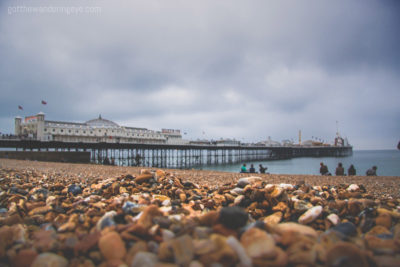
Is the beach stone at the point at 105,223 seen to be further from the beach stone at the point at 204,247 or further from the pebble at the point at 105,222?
the beach stone at the point at 204,247

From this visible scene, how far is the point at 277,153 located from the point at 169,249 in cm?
9809

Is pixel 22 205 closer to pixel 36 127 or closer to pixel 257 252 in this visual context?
pixel 257 252

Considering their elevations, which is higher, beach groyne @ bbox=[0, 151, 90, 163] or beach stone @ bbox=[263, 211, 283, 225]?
beach stone @ bbox=[263, 211, 283, 225]

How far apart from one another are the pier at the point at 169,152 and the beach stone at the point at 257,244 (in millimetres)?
29420

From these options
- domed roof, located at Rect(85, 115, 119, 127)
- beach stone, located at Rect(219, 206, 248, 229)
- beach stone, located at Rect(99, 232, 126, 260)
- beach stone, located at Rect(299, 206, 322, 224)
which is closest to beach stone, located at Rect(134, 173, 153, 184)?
beach stone, located at Rect(99, 232, 126, 260)

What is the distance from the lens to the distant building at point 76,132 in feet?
165

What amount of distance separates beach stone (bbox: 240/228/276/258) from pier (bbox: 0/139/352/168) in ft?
96.5

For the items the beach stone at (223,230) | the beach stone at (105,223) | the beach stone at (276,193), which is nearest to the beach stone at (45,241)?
the beach stone at (105,223)

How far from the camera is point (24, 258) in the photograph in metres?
1.75

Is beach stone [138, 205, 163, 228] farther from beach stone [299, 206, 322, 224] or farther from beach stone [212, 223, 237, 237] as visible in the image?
beach stone [299, 206, 322, 224]

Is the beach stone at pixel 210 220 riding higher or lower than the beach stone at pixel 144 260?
higher

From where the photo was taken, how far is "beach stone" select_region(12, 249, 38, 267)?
5.64 ft

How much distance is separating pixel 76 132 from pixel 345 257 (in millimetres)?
64150

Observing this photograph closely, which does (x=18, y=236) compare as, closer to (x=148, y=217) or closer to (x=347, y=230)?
(x=148, y=217)
